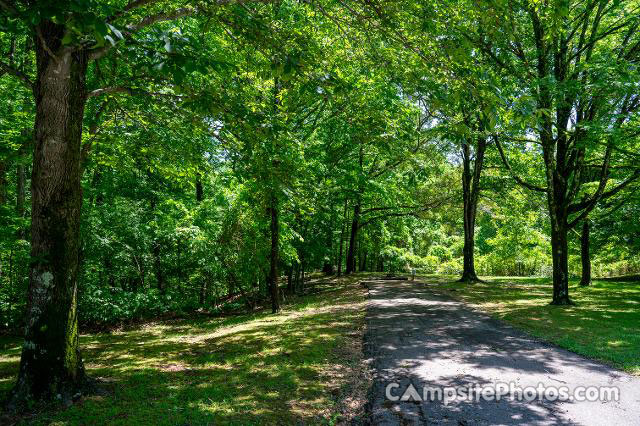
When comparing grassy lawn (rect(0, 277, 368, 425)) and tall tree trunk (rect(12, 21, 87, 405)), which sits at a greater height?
tall tree trunk (rect(12, 21, 87, 405))

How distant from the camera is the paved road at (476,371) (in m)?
4.32

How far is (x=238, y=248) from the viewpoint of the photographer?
44.5ft

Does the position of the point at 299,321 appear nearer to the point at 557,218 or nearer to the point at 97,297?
the point at 97,297

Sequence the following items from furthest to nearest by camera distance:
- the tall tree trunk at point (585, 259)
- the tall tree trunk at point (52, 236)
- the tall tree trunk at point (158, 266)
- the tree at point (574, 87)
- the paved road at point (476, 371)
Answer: the tall tree trunk at point (585, 259), the tall tree trunk at point (158, 266), the tree at point (574, 87), the tall tree trunk at point (52, 236), the paved road at point (476, 371)

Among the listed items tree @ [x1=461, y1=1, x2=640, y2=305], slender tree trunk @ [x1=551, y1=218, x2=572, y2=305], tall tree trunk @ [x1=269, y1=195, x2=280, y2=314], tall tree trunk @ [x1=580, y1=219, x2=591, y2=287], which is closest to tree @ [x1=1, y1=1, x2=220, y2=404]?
tall tree trunk @ [x1=269, y1=195, x2=280, y2=314]

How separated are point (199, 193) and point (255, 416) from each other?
20.6 m

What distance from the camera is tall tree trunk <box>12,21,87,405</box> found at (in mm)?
4625

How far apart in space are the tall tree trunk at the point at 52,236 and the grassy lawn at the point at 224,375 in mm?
479

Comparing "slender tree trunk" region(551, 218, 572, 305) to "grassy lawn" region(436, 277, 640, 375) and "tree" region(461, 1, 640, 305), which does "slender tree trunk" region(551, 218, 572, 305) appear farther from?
"grassy lawn" region(436, 277, 640, 375)

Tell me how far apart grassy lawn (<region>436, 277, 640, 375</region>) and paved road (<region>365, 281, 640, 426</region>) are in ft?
1.81

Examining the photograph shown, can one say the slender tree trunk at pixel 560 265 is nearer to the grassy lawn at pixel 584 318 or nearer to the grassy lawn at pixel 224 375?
the grassy lawn at pixel 584 318

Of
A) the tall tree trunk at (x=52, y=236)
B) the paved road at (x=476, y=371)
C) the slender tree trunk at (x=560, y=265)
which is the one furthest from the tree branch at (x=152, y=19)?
the slender tree trunk at (x=560, y=265)

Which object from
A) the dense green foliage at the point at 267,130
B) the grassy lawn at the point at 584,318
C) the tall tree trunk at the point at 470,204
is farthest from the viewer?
the tall tree trunk at the point at 470,204

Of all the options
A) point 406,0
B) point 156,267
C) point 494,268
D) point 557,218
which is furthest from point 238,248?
point 494,268
